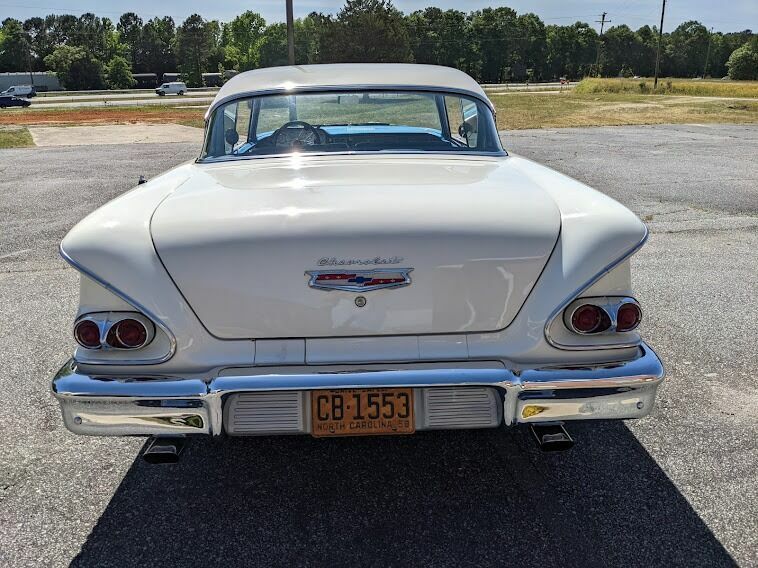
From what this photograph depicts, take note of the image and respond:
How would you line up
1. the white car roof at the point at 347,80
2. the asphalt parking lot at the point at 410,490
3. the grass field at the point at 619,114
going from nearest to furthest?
the asphalt parking lot at the point at 410,490, the white car roof at the point at 347,80, the grass field at the point at 619,114

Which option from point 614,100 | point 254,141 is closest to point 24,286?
point 254,141

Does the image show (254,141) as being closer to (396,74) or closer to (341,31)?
(396,74)

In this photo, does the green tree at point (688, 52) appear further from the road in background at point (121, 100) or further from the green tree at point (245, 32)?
the green tree at point (245, 32)

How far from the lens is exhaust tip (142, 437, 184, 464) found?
241 centimetres

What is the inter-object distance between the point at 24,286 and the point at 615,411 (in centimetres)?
476

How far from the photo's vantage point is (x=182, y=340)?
229cm

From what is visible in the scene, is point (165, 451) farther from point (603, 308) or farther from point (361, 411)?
point (603, 308)

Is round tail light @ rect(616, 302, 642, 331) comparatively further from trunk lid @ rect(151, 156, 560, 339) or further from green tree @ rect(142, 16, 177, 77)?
green tree @ rect(142, 16, 177, 77)

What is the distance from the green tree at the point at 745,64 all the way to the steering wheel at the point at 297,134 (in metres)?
93.1

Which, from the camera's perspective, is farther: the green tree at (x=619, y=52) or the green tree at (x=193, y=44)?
the green tree at (x=619, y=52)

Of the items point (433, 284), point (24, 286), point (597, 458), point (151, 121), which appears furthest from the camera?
point (151, 121)

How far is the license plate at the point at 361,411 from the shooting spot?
7.48ft

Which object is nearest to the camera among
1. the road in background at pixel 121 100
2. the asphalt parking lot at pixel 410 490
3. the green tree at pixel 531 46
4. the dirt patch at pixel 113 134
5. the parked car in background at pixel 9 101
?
the asphalt parking lot at pixel 410 490

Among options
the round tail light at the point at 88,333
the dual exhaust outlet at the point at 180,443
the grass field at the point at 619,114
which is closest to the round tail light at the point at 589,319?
the dual exhaust outlet at the point at 180,443
